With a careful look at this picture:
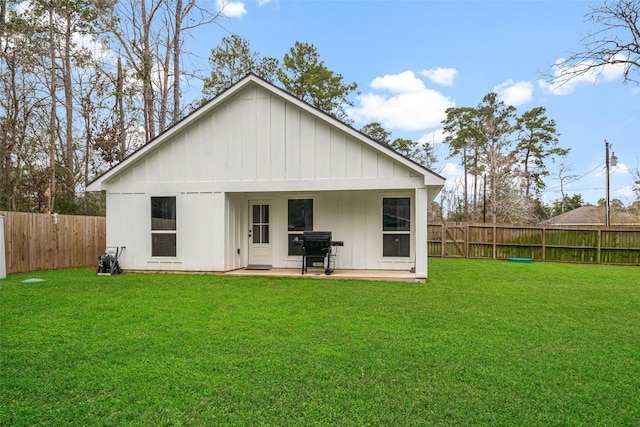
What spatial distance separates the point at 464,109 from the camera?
2805 centimetres

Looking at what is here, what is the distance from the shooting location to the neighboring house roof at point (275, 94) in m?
8.28

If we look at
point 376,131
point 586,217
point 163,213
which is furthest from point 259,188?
point 586,217

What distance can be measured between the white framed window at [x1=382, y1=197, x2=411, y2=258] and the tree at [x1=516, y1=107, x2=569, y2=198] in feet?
70.7

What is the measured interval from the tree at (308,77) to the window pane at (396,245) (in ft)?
42.9

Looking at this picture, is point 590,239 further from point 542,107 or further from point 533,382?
point 542,107

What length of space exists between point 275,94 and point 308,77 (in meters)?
12.8

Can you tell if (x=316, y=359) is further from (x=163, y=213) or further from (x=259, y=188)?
(x=163, y=213)

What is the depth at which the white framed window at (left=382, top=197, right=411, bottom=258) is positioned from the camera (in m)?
9.73

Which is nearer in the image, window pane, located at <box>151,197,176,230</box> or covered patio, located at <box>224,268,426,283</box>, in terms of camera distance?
covered patio, located at <box>224,268,426,283</box>

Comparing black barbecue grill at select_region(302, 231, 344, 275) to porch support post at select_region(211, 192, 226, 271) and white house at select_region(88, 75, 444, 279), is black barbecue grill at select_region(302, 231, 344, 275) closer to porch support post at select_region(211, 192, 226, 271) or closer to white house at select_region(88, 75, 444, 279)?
white house at select_region(88, 75, 444, 279)

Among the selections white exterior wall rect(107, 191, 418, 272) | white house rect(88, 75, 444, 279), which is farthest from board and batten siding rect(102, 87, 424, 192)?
white exterior wall rect(107, 191, 418, 272)

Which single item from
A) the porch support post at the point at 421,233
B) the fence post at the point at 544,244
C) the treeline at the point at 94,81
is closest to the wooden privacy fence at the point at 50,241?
the treeline at the point at 94,81

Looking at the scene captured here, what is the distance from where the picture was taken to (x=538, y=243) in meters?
14.6

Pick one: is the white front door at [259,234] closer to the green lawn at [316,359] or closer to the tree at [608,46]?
the green lawn at [316,359]
